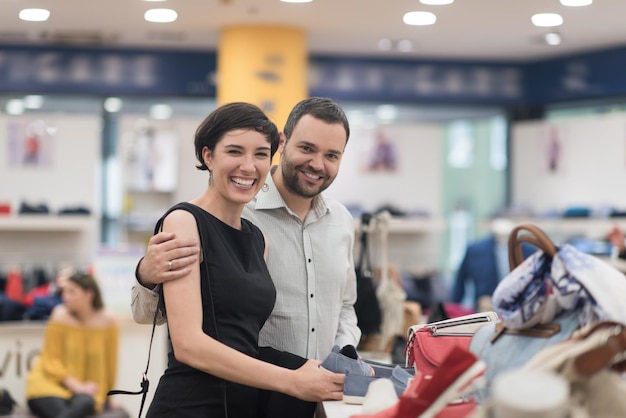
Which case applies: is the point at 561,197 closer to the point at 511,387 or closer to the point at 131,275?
the point at 131,275

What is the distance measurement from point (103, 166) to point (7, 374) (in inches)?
114

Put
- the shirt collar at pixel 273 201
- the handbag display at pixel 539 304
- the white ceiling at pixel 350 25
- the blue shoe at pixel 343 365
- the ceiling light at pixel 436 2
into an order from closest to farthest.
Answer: the handbag display at pixel 539 304 < the blue shoe at pixel 343 365 < the shirt collar at pixel 273 201 < the ceiling light at pixel 436 2 < the white ceiling at pixel 350 25

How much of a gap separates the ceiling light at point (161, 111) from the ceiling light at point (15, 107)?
1282 millimetres

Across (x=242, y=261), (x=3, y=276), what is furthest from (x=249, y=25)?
(x=242, y=261)

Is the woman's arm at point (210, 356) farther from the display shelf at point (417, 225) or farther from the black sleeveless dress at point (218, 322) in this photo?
the display shelf at point (417, 225)

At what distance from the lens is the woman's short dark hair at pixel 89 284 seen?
6.51 meters

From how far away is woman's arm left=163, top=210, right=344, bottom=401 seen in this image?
212 cm

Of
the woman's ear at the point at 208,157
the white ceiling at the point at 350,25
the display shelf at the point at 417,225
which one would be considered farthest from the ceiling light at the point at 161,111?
the woman's ear at the point at 208,157

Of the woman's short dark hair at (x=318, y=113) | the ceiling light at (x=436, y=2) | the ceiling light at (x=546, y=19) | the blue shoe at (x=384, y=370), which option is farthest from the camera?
the ceiling light at (x=546, y=19)

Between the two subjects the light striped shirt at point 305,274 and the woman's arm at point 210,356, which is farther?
the light striped shirt at point 305,274

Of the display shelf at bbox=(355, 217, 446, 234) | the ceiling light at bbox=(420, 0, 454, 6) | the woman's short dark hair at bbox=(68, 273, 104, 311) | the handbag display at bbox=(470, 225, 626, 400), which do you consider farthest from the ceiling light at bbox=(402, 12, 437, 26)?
the handbag display at bbox=(470, 225, 626, 400)

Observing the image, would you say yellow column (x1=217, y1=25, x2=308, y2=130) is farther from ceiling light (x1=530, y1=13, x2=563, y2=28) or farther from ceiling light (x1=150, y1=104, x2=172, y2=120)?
ceiling light (x1=530, y1=13, x2=563, y2=28)

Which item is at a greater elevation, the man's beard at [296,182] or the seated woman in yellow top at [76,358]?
the man's beard at [296,182]

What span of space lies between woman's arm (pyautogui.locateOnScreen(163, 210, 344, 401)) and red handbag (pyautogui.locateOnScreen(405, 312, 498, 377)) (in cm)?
29
